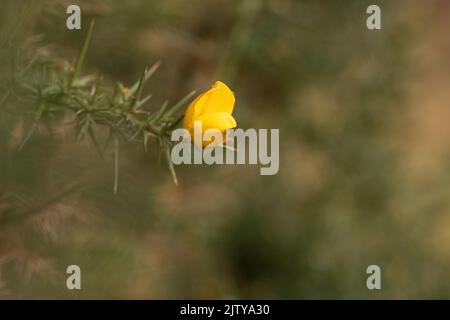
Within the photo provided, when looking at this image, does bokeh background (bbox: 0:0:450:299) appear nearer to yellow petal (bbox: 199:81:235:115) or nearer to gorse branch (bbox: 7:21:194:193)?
gorse branch (bbox: 7:21:194:193)

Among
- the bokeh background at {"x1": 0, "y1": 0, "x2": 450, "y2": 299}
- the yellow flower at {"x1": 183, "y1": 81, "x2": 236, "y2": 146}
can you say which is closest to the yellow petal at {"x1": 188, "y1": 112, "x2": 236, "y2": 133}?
the yellow flower at {"x1": 183, "y1": 81, "x2": 236, "y2": 146}

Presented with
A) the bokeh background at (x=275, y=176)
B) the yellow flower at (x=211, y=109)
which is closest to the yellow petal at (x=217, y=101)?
the yellow flower at (x=211, y=109)

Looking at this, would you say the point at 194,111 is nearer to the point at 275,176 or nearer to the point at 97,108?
the point at 97,108

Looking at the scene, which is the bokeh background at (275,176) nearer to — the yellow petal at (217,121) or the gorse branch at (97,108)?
the gorse branch at (97,108)

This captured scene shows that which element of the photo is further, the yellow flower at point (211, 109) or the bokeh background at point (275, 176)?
the bokeh background at point (275, 176)

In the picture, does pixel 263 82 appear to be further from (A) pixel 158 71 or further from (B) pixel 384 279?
(B) pixel 384 279
